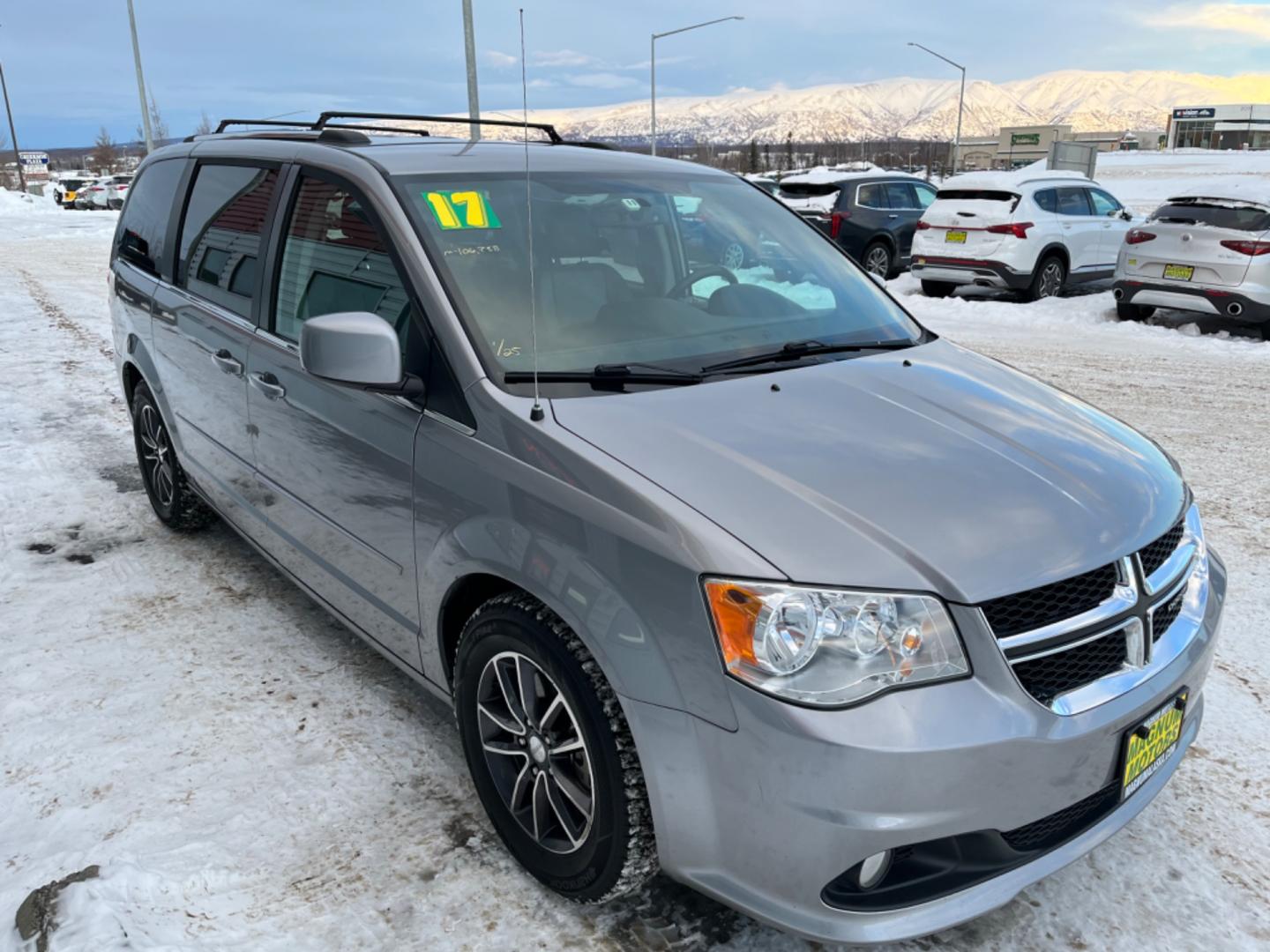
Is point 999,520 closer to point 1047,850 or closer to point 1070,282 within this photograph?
point 1047,850

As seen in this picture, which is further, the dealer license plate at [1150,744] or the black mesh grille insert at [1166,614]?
the black mesh grille insert at [1166,614]

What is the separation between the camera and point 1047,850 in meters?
2.10

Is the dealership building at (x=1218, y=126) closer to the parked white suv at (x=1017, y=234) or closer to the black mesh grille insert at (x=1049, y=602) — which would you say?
the parked white suv at (x=1017, y=234)

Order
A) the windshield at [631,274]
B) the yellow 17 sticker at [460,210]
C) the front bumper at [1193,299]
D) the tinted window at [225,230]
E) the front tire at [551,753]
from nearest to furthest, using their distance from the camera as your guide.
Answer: the front tire at [551,753], the windshield at [631,274], the yellow 17 sticker at [460,210], the tinted window at [225,230], the front bumper at [1193,299]

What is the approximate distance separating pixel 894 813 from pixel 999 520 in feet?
2.21

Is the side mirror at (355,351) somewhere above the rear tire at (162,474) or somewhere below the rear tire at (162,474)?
above

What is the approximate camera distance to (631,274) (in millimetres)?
3107

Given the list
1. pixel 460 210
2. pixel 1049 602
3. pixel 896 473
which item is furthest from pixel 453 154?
pixel 1049 602

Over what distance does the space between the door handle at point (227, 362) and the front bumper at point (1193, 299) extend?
997 centimetres

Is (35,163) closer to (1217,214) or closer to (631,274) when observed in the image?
(1217,214)

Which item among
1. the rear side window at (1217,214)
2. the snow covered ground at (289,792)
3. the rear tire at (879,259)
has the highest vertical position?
the rear side window at (1217,214)

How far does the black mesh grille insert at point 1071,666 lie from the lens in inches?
78.8

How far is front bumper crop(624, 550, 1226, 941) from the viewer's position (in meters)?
1.86

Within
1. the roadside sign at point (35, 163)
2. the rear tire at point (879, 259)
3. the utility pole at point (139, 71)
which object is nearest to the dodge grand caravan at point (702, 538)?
the rear tire at point (879, 259)
